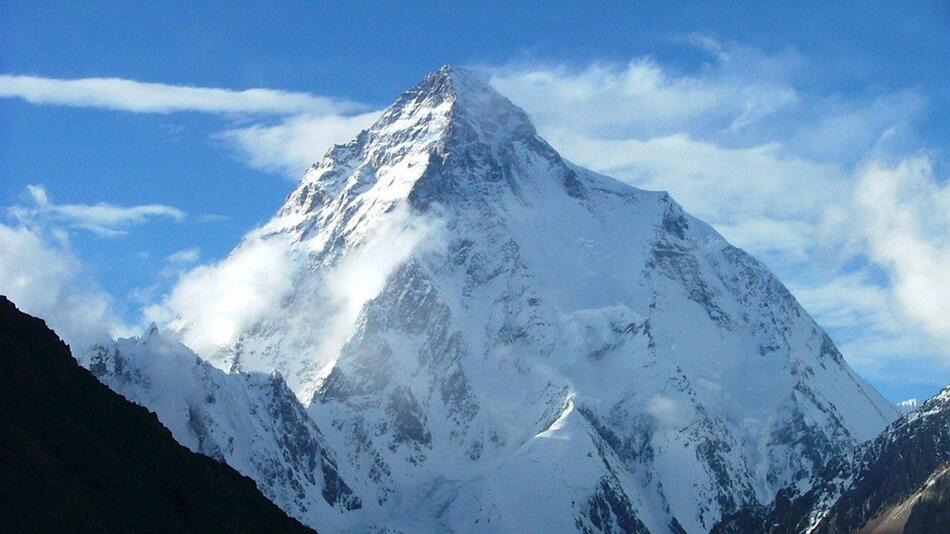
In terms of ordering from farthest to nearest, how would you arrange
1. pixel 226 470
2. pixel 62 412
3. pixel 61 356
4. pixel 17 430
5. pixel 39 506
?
pixel 226 470 < pixel 61 356 < pixel 62 412 < pixel 17 430 < pixel 39 506

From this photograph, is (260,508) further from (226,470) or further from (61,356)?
(61,356)

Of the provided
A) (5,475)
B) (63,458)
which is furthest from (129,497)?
(5,475)

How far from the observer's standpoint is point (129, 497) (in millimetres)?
144000

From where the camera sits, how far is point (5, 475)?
12862 cm

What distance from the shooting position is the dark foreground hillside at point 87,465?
130375 mm

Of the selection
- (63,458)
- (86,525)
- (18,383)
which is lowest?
(86,525)

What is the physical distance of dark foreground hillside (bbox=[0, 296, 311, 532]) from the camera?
428 ft

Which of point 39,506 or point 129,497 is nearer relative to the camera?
point 39,506

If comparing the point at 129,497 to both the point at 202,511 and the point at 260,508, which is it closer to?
the point at 202,511

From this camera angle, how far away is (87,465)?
142 m

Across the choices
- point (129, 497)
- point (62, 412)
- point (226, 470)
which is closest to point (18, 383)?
point (62, 412)

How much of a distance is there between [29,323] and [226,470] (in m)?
26.3

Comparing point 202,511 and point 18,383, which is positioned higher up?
point 18,383

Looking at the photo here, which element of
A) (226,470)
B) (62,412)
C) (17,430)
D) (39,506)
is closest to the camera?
(39,506)
